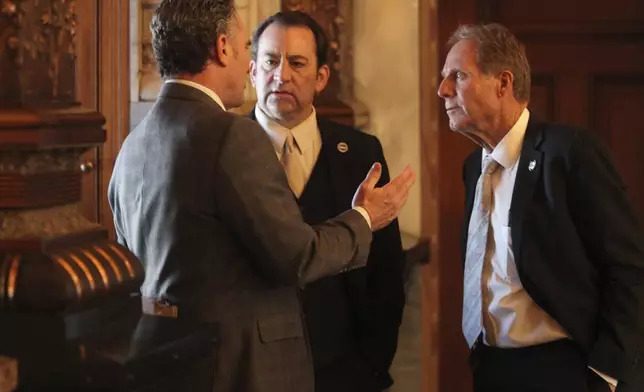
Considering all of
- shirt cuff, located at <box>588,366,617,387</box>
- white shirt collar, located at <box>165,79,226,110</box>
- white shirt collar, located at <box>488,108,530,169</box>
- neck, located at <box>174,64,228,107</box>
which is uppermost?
neck, located at <box>174,64,228,107</box>

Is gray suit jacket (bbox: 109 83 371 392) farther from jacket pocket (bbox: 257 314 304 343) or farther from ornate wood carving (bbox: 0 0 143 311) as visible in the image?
ornate wood carving (bbox: 0 0 143 311)

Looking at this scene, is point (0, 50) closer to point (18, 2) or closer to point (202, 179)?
point (18, 2)

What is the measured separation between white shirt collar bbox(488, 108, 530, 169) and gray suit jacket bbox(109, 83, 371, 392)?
0.58 metres

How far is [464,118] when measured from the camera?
84.2 inches

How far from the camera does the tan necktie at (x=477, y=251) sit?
6.86 ft

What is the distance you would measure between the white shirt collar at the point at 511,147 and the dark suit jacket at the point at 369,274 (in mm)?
301

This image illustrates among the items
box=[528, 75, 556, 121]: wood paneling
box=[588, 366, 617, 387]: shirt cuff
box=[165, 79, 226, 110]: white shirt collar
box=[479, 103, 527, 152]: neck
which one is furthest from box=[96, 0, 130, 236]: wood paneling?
box=[528, 75, 556, 121]: wood paneling

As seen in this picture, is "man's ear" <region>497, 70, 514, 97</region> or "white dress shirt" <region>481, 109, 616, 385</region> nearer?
"white dress shirt" <region>481, 109, 616, 385</region>

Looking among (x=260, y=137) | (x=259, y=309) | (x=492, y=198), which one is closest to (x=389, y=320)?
(x=492, y=198)

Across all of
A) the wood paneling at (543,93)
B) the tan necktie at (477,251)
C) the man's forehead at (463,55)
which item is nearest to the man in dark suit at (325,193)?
the tan necktie at (477,251)

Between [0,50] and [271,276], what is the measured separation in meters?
0.59

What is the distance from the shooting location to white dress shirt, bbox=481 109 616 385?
1987mm

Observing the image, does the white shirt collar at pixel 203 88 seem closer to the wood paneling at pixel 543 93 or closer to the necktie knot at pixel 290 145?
the necktie knot at pixel 290 145

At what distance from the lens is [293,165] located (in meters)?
2.14
